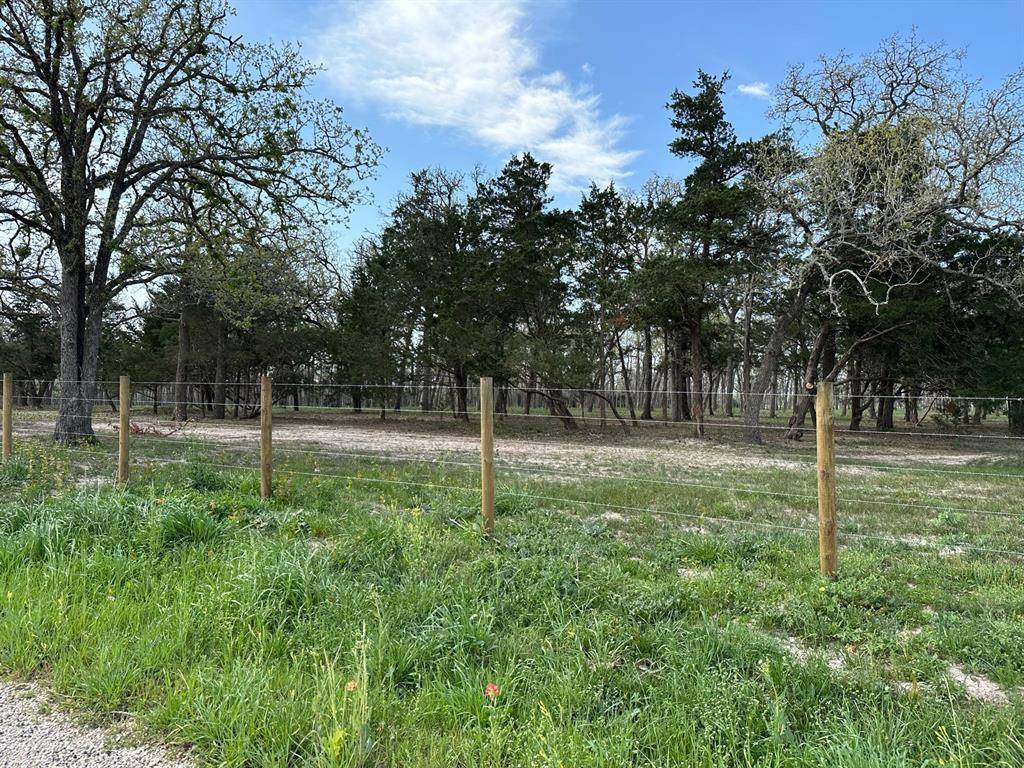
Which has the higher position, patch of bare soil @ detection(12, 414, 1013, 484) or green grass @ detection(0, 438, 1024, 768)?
green grass @ detection(0, 438, 1024, 768)

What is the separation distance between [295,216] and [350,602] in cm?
1247

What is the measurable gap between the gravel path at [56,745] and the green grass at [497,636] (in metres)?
0.11

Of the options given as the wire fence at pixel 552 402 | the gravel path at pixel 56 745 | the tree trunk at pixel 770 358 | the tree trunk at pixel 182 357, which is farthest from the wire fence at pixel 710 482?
the tree trunk at pixel 182 357

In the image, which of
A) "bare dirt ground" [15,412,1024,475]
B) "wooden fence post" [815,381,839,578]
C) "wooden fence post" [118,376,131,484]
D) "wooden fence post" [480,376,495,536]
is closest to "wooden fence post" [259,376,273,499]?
"wooden fence post" [118,376,131,484]

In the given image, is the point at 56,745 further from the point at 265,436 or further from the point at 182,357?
the point at 182,357

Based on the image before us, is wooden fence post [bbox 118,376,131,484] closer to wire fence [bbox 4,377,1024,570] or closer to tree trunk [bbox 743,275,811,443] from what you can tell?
wire fence [bbox 4,377,1024,570]

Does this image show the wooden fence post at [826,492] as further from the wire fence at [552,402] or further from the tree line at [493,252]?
the wire fence at [552,402]

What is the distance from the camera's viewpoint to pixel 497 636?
118 inches

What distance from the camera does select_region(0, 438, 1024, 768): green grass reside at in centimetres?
221

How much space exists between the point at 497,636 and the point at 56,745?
197cm

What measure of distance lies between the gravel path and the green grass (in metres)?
0.11

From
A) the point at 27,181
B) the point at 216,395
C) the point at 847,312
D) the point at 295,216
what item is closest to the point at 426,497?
the point at 295,216

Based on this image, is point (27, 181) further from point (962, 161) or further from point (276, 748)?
point (962, 161)

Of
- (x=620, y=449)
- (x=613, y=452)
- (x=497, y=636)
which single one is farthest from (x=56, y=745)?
(x=620, y=449)
